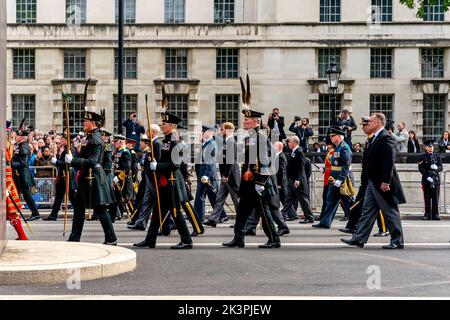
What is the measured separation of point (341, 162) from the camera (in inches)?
763

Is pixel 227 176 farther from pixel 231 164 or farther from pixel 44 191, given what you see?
pixel 44 191

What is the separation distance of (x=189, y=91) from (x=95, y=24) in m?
5.33

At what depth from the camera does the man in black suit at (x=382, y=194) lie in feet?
49.2

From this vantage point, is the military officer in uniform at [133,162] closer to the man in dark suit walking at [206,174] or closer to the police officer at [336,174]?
the man in dark suit walking at [206,174]

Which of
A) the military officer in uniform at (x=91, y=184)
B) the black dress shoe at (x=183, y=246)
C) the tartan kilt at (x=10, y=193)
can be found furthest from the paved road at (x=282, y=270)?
the tartan kilt at (x=10, y=193)

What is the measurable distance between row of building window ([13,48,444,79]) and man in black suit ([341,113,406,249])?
3091 cm

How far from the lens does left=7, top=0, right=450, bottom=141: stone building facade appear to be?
1795 inches

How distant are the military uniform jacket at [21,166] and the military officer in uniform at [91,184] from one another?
7.32 m

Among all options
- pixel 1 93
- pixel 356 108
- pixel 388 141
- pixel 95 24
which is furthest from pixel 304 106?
pixel 1 93

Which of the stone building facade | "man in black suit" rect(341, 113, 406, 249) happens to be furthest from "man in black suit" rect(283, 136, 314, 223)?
the stone building facade

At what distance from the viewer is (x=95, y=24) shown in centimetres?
4578
